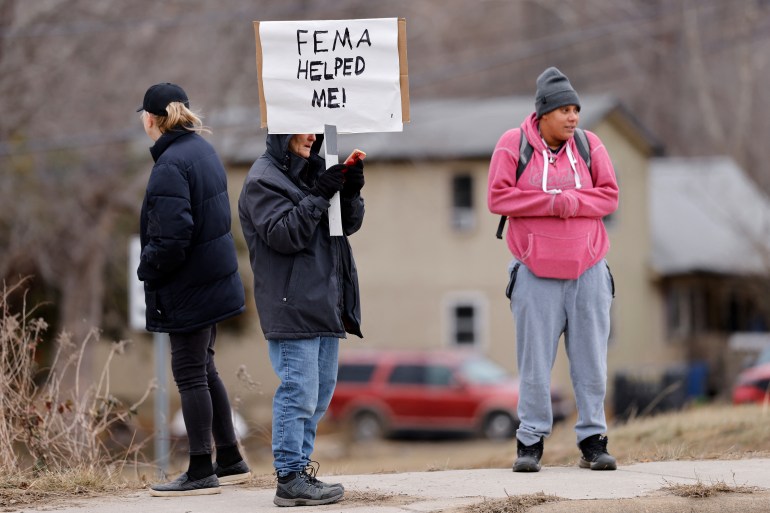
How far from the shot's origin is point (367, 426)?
92.4 feet

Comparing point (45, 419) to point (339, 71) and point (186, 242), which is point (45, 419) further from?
point (339, 71)

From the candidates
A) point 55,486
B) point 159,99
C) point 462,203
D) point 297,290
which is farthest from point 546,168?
point 462,203

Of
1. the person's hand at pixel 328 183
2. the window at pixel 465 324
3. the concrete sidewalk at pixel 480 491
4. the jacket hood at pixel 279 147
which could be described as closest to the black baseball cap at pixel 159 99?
the jacket hood at pixel 279 147

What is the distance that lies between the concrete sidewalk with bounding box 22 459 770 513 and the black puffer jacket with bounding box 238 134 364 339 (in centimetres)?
86

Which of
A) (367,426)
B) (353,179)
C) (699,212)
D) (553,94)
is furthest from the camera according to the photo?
(699,212)

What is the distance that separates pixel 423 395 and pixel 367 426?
57.9 inches

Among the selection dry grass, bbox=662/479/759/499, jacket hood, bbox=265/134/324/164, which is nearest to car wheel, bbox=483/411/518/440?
dry grass, bbox=662/479/759/499

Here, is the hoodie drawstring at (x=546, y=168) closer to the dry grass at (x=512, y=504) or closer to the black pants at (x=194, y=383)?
the dry grass at (x=512, y=504)

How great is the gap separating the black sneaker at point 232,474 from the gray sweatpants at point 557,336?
150 centimetres

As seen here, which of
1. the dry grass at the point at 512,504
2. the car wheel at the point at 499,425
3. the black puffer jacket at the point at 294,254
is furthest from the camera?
the car wheel at the point at 499,425

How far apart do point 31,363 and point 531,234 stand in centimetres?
302

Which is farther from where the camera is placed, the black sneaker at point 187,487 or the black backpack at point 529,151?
the black backpack at point 529,151

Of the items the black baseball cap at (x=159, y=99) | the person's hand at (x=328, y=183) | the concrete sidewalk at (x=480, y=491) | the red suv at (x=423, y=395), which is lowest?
the red suv at (x=423, y=395)

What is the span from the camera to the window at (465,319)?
3381 centimetres
